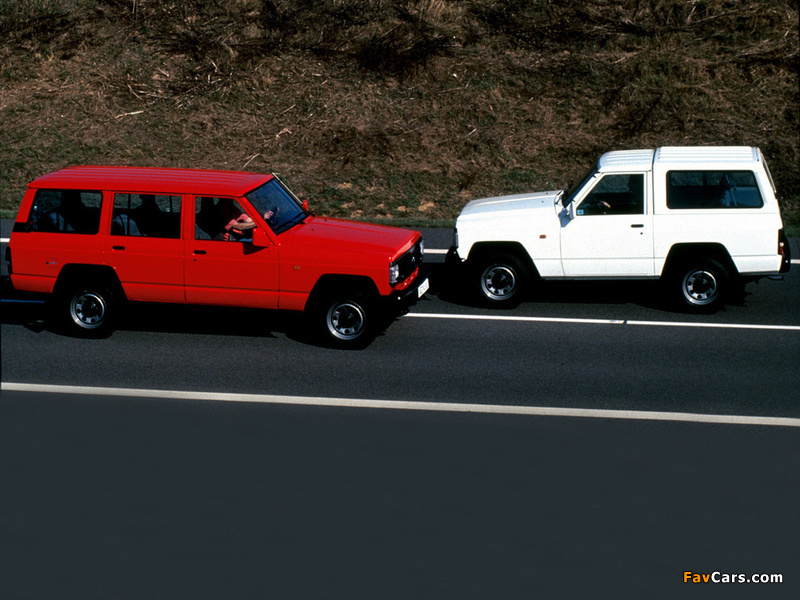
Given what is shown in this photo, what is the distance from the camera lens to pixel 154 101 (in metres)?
23.8

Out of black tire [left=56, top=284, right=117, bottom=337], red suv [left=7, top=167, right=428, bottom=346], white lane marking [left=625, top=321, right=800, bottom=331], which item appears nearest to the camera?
red suv [left=7, top=167, right=428, bottom=346]

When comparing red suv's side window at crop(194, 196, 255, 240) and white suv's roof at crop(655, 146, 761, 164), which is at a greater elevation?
white suv's roof at crop(655, 146, 761, 164)

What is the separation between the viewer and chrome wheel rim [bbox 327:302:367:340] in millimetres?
10828

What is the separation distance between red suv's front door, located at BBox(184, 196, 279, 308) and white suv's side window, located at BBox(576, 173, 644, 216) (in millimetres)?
4170

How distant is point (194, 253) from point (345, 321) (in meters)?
1.87

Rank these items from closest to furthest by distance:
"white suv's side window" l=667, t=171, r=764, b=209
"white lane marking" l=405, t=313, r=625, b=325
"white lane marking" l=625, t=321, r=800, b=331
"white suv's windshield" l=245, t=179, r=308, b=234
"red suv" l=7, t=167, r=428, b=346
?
"red suv" l=7, t=167, r=428, b=346
"white suv's windshield" l=245, t=179, r=308, b=234
"white lane marking" l=625, t=321, r=800, b=331
"white suv's side window" l=667, t=171, r=764, b=209
"white lane marking" l=405, t=313, r=625, b=325

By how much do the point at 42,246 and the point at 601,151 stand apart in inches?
545

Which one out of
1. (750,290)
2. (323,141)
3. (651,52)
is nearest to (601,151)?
(651,52)

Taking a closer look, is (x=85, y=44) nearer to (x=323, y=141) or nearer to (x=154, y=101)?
(x=154, y=101)

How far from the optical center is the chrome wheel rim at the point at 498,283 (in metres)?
12.6

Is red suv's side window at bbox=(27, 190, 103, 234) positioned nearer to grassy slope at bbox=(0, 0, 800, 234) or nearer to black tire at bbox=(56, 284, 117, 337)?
black tire at bbox=(56, 284, 117, 337)

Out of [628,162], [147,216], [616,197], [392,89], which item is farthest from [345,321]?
[392,89]

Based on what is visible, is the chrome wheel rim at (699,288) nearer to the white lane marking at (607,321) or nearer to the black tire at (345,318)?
the white lane marking at (607,321)

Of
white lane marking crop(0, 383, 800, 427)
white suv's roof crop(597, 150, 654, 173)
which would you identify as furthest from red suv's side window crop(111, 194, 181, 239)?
white suv's roof crop(597, 150, 654, 173)
